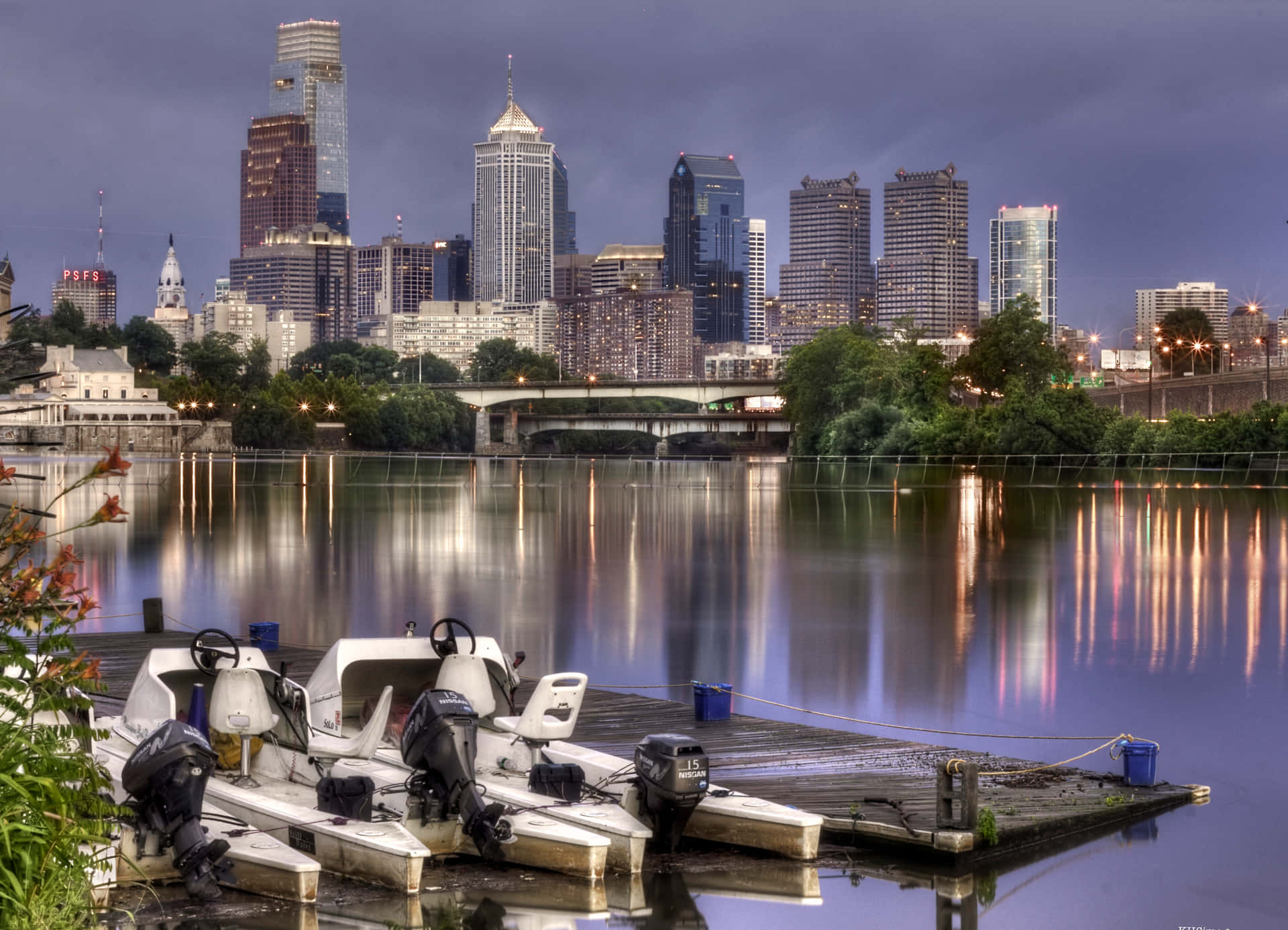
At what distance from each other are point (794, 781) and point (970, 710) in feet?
21.9

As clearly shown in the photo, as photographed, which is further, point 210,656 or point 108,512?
point 210,656

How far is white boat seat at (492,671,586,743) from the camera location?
462 inches

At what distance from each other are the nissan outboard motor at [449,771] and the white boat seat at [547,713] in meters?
1.02

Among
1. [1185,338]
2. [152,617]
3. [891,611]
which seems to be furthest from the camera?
[1185,338]

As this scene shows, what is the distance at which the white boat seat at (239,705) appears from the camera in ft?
36.8

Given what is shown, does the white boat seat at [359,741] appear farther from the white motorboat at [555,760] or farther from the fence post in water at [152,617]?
the fence post in water at [152,617]

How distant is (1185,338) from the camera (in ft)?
511

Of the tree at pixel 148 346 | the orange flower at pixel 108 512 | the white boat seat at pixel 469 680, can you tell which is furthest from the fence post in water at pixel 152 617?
the tree at pixel 148 346

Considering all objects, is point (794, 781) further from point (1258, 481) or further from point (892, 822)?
point (1258, 481)

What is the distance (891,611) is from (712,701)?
1444cm

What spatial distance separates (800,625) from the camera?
27.0 meters

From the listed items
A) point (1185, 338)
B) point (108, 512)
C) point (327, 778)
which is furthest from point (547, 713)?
point (1185, 338)

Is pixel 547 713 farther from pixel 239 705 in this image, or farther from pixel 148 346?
pixel 148 346

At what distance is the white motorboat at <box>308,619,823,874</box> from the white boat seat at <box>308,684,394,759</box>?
0.60 m
